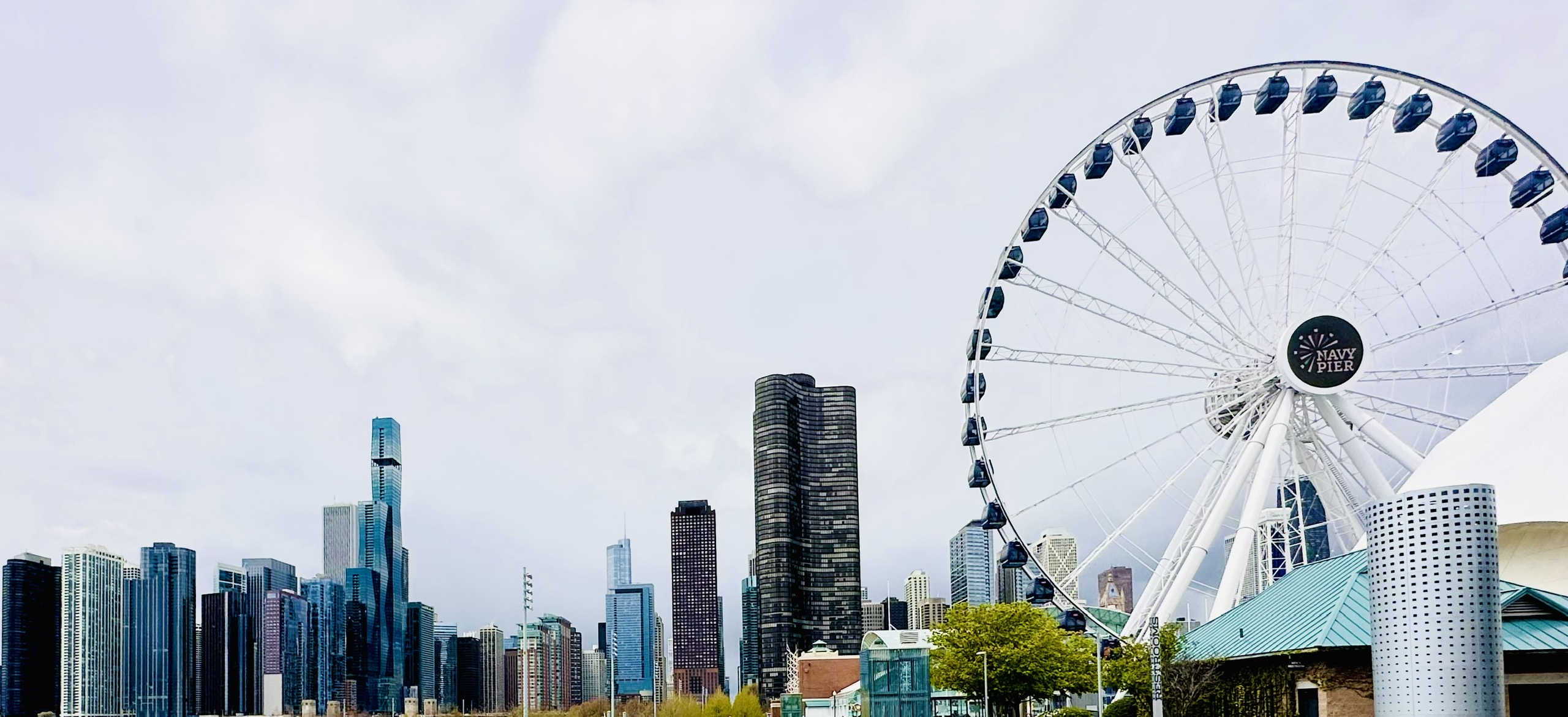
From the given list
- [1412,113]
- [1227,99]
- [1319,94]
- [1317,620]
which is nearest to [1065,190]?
[1227,99]

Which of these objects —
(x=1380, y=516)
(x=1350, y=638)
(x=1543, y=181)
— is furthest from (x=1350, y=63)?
(x=1380, y=516)

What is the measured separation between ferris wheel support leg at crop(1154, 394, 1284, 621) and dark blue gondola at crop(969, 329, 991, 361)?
9844 mm

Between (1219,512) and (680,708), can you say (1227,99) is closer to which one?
(1219,512)

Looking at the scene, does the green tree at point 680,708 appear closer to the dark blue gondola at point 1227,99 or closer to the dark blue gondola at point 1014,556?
the dark blue gondola at point 1014,556

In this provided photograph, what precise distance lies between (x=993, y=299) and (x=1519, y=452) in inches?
699

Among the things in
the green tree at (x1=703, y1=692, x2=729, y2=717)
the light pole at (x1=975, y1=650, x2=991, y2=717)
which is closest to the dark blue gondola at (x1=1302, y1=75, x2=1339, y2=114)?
the light pole at (x1=975, y1=650, x2=991, y2=717)

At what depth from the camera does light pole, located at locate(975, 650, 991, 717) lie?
61.6 meters

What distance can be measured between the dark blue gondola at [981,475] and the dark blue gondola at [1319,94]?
50.7 ft

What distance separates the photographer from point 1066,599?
48.6 m

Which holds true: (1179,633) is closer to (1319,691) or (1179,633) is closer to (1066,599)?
(1066,599)

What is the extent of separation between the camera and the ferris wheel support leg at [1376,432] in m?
44.4

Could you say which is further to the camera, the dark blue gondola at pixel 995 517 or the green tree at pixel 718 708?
the green tree at pixel 718 708

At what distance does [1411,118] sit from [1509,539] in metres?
14.1

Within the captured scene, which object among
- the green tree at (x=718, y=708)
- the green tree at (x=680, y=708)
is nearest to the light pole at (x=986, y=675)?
the green tree at (x=718, y=708)
